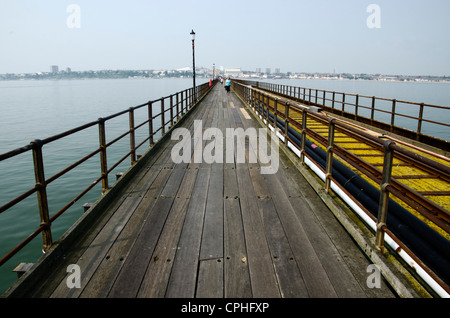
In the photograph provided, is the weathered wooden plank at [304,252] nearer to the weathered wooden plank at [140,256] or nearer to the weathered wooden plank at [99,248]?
the weathered wooden plank at [140,256]

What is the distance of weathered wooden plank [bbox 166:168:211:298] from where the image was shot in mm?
3365

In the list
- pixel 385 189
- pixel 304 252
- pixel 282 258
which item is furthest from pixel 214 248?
pixel 385 189

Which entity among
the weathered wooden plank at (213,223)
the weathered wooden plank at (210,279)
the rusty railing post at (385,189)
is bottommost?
the weathered wooden plank at (210,279)

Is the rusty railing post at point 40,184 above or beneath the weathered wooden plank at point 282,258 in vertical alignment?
above

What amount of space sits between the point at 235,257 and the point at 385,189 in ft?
6.06

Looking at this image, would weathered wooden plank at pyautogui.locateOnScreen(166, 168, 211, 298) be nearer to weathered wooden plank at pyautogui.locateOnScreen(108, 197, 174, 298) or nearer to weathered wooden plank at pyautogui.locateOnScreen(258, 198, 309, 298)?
weathered wooden plank at pyautogui.locateOnScreen(108, 197, 174, 298)

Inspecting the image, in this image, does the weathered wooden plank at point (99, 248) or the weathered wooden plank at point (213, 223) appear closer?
the weathered wooden plank at point (99, 248)

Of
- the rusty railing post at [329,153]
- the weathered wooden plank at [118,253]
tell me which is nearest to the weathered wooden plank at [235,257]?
the weathered wooden plank at [118,253]

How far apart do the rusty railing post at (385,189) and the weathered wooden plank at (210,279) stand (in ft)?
6.02

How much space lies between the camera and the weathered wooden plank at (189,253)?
11.0 feet

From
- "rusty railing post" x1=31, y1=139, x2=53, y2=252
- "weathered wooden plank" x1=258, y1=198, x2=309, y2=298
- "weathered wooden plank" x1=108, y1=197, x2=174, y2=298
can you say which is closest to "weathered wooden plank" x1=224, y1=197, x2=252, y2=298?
"weathered wooden plank" x1=258, y1=198, x2=309, y2=298

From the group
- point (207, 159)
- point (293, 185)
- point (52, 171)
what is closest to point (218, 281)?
point (293, 185)

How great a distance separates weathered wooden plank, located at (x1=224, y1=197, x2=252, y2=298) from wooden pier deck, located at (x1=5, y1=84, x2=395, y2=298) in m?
0.01

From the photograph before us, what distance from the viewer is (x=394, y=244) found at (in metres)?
3.80
